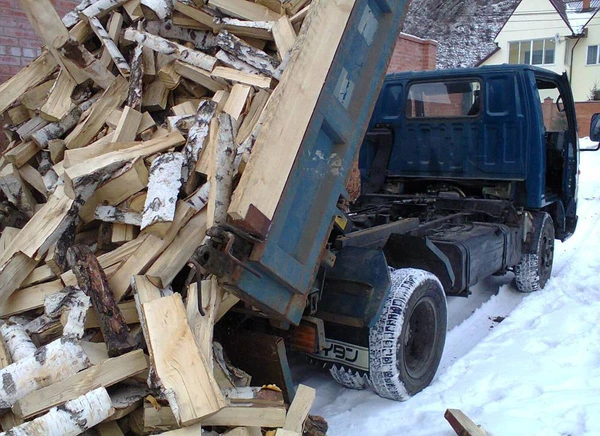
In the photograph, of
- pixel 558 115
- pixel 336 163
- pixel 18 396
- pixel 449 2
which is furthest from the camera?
pixel 449 2

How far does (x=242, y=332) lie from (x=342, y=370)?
781mm

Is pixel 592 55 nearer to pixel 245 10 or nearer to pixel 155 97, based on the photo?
pixel 245 10

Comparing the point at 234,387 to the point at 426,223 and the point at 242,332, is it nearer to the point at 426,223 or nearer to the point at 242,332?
the point at 242,332

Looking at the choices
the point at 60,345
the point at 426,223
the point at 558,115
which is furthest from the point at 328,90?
the point at 558,115

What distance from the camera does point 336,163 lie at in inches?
126

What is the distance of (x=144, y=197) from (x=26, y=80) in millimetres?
1904

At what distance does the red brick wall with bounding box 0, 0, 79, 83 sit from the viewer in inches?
222

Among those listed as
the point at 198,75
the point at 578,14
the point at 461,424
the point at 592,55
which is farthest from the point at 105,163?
the point at 578,14

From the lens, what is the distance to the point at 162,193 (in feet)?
9.55

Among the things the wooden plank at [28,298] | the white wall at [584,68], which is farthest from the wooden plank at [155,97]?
the white wall at [584,68]

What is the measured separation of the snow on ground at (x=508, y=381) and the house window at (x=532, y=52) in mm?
32756

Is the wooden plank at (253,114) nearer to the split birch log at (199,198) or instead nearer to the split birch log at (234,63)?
the split birch log at (234,63)

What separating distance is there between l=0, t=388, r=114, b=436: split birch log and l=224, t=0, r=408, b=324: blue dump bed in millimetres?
741

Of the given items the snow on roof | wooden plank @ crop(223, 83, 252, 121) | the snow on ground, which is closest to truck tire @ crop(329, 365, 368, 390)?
the snow on ground
